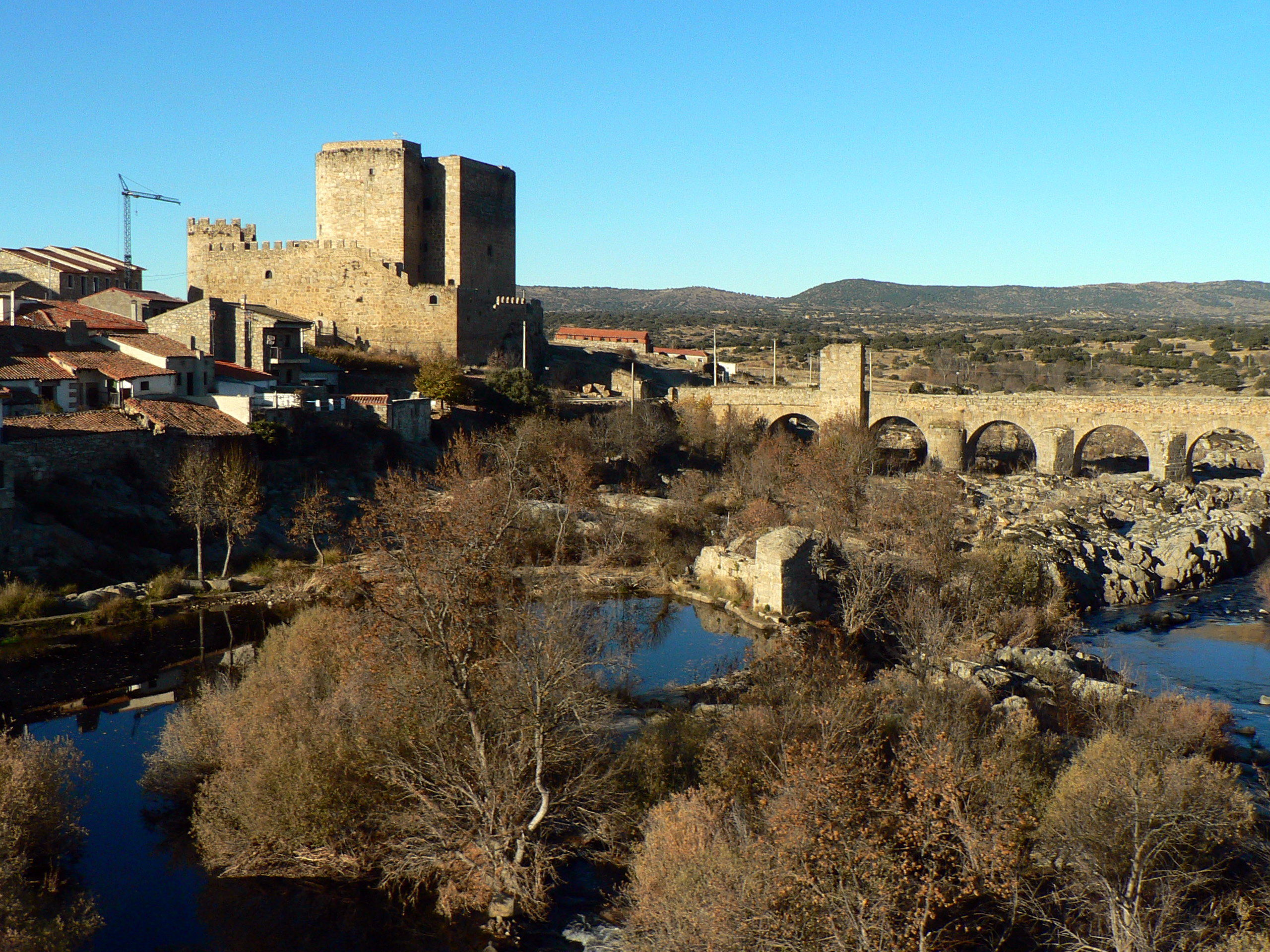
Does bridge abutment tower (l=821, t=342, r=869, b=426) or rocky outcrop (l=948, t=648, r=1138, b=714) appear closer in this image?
rocky outcrop (l=948, t=648, r=1138, b=714)

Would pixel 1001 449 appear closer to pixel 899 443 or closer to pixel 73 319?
pixel 899 443

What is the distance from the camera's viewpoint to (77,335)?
2884cm

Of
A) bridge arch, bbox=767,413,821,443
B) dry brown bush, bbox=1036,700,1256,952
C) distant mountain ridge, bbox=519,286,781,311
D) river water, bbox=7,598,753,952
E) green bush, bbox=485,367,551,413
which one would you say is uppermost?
distant mountain ridge, bbox=519,286,781,311

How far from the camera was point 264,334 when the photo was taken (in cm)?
3152

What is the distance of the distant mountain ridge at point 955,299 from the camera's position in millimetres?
130000

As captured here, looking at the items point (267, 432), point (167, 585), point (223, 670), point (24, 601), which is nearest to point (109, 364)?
point (267, 432)

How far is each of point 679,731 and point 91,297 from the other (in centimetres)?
2971

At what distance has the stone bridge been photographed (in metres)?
33.7

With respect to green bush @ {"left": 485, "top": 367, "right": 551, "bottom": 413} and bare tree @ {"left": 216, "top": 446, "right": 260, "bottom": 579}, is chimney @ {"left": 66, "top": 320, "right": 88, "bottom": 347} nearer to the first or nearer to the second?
bare tree @ {"left": 216, "top": 446, "right": 260, "bottom": 579}

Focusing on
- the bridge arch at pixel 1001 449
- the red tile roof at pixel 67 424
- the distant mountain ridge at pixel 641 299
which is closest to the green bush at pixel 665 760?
the red tile roof at pixel 67 424

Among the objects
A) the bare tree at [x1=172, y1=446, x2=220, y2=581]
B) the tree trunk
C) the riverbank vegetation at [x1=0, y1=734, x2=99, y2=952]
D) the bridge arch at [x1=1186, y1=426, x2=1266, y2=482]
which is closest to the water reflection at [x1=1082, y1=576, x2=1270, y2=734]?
the bridge arch at [x1=1186, y1=426, x2=1266, y2=482]

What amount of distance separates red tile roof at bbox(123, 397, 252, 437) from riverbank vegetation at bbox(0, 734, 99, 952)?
47.6 feet

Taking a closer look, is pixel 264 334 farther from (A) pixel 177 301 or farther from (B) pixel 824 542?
(B) pixel 824 542

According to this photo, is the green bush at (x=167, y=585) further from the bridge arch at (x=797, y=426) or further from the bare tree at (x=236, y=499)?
the bridge arch at (x=797, y=426)
